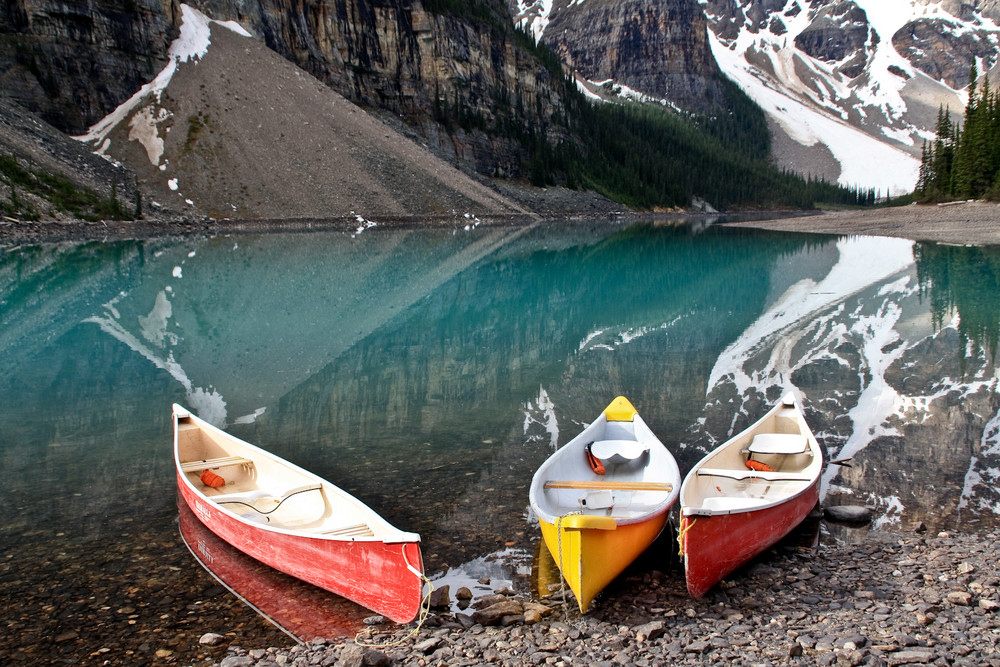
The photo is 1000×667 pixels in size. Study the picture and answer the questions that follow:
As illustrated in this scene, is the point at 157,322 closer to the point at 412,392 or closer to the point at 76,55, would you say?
the point at 412,392

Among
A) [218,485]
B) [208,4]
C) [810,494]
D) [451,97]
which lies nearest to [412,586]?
[218,485]

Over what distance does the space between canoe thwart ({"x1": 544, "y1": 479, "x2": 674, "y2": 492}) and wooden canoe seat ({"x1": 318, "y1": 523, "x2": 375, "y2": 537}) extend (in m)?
2.35

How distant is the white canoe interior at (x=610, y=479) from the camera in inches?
343

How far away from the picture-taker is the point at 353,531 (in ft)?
25.2

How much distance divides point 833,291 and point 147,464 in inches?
1087

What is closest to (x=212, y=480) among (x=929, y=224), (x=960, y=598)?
(x=960, y=598)

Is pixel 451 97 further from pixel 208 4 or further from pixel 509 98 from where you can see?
pixel 208 4

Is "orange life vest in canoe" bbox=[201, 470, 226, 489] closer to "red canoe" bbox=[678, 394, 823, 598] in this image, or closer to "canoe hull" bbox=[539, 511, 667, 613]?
"canoe hull" bbox=[539, 511, 667, 613]

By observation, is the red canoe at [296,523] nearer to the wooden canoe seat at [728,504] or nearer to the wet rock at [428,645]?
the wet rock at [428,645]

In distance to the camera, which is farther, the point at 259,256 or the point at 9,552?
the point at 259,256

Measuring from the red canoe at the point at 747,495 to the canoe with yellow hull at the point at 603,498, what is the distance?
0.47 m

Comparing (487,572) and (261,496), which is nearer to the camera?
(487,572)

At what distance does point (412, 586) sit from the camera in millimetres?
6926

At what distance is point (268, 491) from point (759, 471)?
6.28 meters
